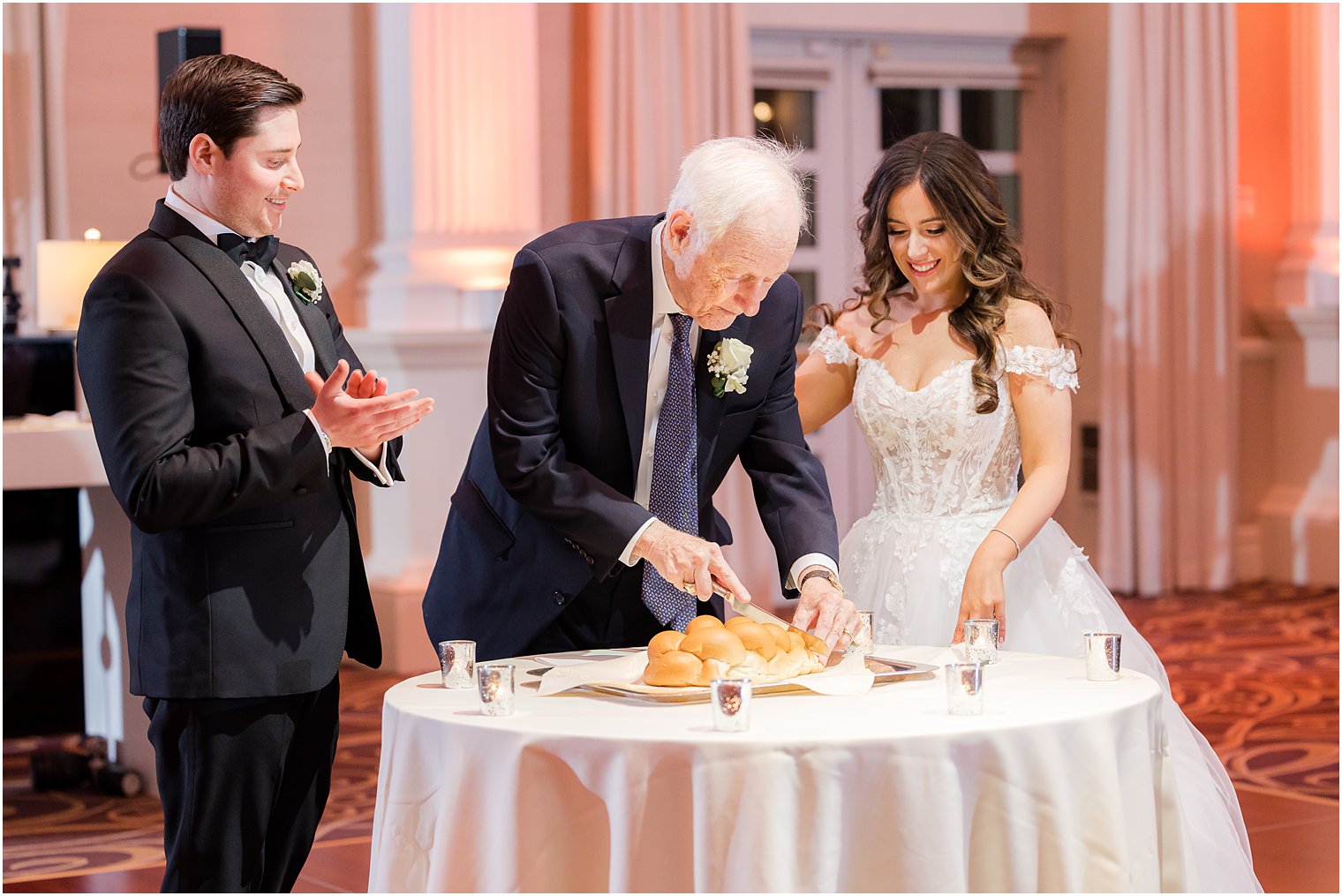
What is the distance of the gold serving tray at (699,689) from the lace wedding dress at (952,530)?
0.81 meters

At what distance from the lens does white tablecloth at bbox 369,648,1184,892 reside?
6.39 ft

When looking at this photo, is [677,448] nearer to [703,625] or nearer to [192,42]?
[703,625]

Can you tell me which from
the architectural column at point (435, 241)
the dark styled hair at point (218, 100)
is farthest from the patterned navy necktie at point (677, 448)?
the architectural column at point (435, 241)

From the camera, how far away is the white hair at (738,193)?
2.40 metres

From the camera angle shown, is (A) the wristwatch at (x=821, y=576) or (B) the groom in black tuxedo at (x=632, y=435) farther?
(A) the wristwatch at (x=821, y=576)

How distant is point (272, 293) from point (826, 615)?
981 mm

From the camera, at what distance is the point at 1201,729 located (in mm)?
5344

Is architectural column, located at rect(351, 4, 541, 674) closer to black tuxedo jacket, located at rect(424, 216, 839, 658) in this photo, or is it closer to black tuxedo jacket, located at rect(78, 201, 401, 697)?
black tuxedo jacket, located at rect(424, 216, 839, 658)

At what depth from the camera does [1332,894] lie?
11.9 feet

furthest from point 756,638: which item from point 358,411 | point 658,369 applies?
point 358,411

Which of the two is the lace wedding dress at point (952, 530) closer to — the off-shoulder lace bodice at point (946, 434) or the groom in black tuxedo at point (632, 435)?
the off-shoulder lace bodice at point (946, 434)

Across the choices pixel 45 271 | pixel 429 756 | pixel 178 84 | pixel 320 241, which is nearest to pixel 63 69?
pixel 320 241

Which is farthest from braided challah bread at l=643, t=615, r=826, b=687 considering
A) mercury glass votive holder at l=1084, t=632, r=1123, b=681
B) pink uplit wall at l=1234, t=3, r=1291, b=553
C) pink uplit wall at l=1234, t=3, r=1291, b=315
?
pink uplit wall at l=1234, t=3, r=1291, b=315

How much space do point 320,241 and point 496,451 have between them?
4684 millimetres
